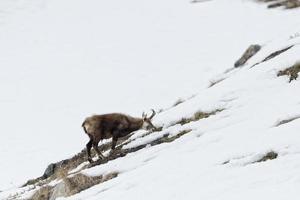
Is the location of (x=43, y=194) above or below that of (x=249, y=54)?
below

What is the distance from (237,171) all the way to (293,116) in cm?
252

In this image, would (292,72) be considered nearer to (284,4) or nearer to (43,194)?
(43,194)

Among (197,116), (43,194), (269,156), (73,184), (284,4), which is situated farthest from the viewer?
(284,4)

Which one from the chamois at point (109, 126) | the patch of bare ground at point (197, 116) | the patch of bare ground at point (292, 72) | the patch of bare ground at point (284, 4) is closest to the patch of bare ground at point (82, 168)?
the patch of bare ground at point (197, 116)

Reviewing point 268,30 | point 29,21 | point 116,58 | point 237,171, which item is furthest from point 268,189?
point 29,21

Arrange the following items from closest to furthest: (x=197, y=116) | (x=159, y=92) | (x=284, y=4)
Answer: (x=197, y=116)
(x=159, y=92)
(x=284, y=4)

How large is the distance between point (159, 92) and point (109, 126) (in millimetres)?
20338

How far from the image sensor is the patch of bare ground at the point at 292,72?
52.2 ft

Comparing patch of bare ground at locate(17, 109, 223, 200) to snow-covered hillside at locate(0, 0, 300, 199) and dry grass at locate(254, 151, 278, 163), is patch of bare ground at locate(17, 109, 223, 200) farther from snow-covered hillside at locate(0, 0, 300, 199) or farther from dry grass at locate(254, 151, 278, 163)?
dry grass at locate(254, 151, 278, 163)

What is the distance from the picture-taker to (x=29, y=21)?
181 feet

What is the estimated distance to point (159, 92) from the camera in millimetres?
36438

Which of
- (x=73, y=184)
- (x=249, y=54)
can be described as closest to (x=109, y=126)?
(x=73, y=184)

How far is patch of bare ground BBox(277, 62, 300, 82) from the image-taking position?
15920 millimetres

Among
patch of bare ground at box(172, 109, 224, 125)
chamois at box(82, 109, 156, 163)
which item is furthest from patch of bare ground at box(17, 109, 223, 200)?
chamois at box(82, 109, 156, 163)
